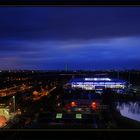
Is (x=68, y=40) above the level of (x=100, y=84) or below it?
above

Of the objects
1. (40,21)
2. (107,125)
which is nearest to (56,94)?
(107,125)

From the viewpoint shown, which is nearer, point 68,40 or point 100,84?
point 100,84

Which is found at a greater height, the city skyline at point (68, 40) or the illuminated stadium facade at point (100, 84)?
the city skyline at point (68, 40)

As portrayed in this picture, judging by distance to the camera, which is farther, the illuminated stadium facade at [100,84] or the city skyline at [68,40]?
the city skyline at [68,40]
